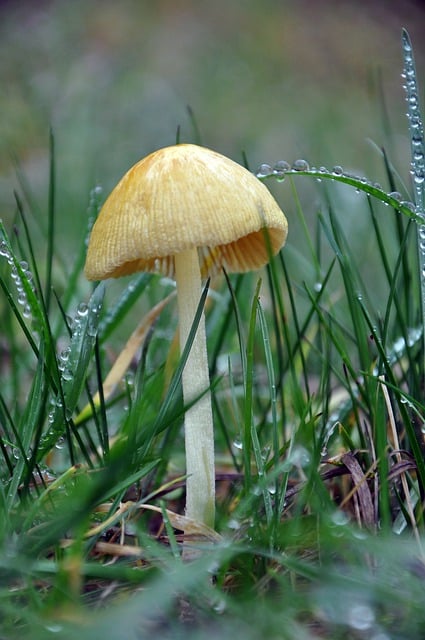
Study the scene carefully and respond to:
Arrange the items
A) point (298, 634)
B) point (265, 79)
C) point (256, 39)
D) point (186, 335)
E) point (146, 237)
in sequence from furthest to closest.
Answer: point (256, 39), point (265, 79), point (186, 335), point (146, 237), point (298, 634)

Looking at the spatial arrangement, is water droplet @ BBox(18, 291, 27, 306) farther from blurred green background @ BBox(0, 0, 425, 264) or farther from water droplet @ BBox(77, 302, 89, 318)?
blurred green background @ BBox(0, 0, 425, 264)

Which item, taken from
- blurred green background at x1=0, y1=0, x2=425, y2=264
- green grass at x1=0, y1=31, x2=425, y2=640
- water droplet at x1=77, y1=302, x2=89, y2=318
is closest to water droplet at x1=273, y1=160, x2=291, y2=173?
green grass at x1=0, y1=31, x2=425, y2=640

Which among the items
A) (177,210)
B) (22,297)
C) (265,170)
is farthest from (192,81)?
A: (177,210)

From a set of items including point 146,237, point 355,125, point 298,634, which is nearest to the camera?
point 298,634

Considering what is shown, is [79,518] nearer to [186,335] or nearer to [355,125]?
[186,335]

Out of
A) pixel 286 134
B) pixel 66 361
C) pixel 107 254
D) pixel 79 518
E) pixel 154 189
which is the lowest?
pixel 79 518

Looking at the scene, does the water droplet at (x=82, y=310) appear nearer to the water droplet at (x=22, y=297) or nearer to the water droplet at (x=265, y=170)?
the water droplet at (x=22, y=297)

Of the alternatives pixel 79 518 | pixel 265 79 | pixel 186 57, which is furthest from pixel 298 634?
pixel 186 57
